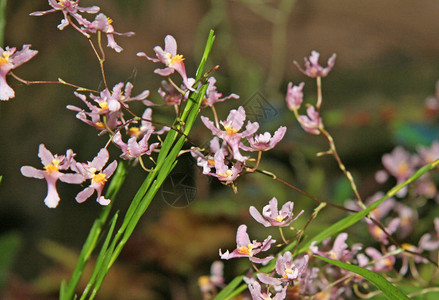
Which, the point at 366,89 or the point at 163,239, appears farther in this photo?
the point at 366,89

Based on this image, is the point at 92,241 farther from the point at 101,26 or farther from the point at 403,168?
the point at 403,168

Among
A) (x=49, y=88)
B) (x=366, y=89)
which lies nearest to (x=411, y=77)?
(x=366, y=89)

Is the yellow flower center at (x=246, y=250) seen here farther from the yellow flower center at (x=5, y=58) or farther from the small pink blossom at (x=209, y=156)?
the yellow flower center at (x=5, y=58)

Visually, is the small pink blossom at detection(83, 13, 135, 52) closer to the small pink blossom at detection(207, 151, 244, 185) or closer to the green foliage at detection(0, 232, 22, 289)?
the small pink blossom at detection(207, 151, 244, 185)

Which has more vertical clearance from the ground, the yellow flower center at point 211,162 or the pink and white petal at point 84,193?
the yellow flower center at point 211,162

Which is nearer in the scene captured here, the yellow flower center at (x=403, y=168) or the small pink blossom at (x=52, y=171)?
the small pink blossom at (x=52, y=171)

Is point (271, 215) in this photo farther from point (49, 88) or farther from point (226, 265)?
point (49, 88)

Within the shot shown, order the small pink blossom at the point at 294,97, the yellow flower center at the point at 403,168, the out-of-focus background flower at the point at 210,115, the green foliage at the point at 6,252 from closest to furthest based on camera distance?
the small pink blossom at the point at 294,97 < the yellow flower center at the point at 403,168 < the green foliage at the point at 6,252 < the out-of-focus background flower at the point at 210,115

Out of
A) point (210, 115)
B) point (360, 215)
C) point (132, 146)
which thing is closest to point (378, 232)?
point (360, 215)

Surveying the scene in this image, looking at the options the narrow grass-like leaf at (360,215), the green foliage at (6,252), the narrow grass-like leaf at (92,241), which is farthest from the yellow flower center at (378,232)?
the green foliage at (6,252)
